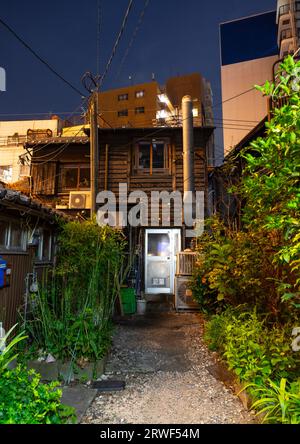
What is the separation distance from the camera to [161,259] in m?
10.5

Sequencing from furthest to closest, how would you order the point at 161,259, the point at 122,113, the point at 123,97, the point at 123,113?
1. the point at 123,97
2. the point at 122,113
3. the point at 123,113
4. the point at 161,259

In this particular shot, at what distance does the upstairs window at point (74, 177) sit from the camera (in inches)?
476

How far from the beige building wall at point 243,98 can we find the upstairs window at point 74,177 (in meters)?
7.99

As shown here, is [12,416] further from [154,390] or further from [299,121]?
[299,121]

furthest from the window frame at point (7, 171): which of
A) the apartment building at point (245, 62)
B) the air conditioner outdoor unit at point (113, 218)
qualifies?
the apartment building at point (245, 62)

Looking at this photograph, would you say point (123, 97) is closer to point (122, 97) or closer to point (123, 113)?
point (122, 97)

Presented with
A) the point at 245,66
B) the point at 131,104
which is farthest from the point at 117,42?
the point at 131,104

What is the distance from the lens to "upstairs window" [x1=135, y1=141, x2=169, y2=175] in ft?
37.8

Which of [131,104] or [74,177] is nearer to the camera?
[74,177]

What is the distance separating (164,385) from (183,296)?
177 inches

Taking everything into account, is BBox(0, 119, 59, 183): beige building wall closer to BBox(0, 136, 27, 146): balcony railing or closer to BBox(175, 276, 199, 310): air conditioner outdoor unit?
BBox(0, 136, 27, 146): balcony railing

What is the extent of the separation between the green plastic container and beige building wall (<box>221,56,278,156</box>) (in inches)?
424

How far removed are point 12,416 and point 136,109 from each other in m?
36.9
